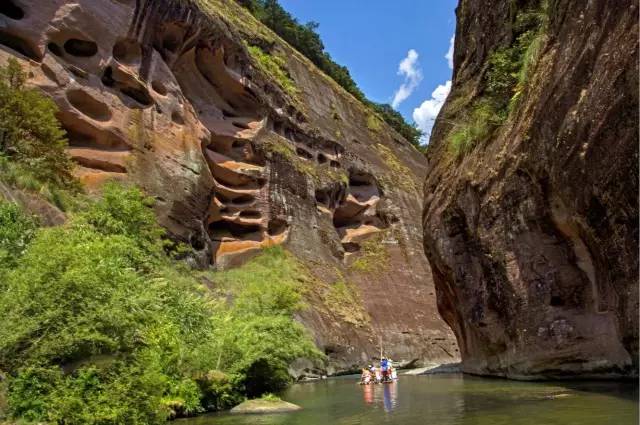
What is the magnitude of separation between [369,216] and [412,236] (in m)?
4.17

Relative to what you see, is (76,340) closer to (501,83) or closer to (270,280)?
(501,83)

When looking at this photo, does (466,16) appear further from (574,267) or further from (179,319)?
(179,319)

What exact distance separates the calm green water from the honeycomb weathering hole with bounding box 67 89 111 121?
18548mm

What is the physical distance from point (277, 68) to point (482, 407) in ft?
136

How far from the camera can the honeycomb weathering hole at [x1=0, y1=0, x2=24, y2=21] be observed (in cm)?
2656

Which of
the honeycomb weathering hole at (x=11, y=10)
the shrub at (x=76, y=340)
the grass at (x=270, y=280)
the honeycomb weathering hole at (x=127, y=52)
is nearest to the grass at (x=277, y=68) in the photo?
the grass at (x=270, y=280)

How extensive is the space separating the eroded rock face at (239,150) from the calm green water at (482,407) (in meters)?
16.7

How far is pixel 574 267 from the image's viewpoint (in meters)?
15.0

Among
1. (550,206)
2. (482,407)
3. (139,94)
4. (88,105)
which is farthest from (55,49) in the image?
(482,407)

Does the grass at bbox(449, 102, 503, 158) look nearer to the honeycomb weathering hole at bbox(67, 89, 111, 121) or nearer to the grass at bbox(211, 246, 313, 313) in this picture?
the grass at bbox(211, 246, 313, 313)

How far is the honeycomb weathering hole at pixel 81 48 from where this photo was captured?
2875 centimetres

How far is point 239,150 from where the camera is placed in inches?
1554

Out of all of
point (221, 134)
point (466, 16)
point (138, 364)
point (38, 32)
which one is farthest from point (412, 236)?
point (138, 364)

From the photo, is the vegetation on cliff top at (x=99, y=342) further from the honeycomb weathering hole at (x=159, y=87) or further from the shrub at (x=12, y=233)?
the honeycomb weathering hole at (x=159, y=87)
